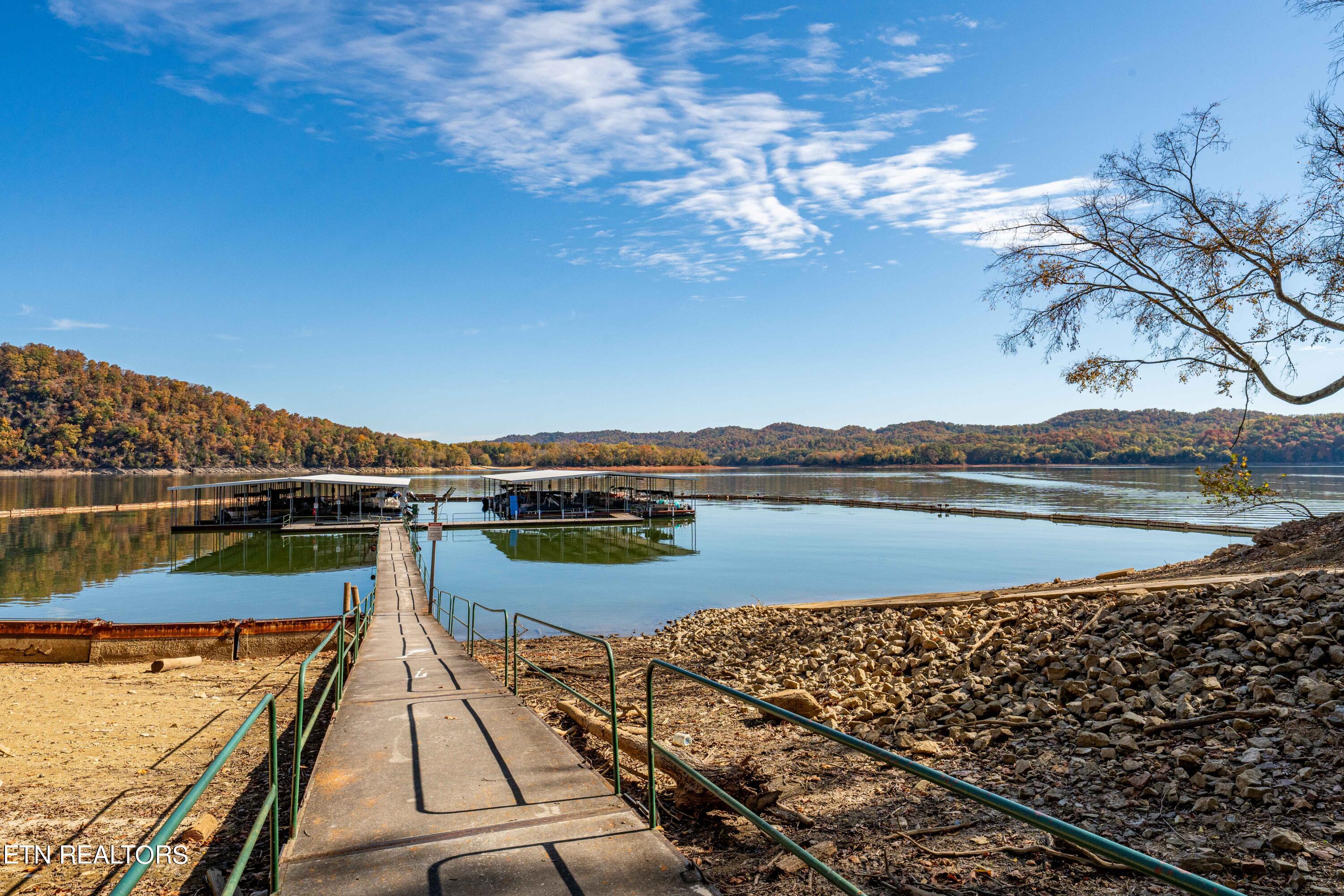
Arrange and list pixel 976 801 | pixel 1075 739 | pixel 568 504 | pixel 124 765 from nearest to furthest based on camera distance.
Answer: pixel 976 801 → pixel 1075 739 → pixel 124 765 → pixel 568 504

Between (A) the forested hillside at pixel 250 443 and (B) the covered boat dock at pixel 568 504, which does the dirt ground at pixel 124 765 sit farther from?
(A) the forested hillside at pixel 250 443

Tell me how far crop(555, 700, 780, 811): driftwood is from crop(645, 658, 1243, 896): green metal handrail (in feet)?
3.17

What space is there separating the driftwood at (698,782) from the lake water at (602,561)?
12.3m

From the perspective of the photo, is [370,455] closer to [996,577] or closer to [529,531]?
[529,531]

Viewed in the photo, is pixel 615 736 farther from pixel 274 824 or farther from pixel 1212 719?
pixel 1212 719

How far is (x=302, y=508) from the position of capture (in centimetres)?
4412

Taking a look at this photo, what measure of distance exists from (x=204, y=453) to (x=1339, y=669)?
655 ft

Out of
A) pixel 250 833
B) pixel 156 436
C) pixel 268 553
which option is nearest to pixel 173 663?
pixel 250 833

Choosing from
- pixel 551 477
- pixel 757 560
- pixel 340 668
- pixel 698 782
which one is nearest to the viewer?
pixel 698 782

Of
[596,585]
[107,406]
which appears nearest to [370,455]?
[107,406]

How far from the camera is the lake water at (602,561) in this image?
72.4 ft

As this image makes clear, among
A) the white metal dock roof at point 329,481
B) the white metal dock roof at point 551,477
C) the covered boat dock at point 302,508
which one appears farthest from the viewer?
the white metal dock roof at point 551,477

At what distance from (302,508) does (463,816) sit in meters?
45.6

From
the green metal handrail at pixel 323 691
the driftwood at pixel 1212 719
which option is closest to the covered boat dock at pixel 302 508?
the green metal handrail at pixel 323 691
